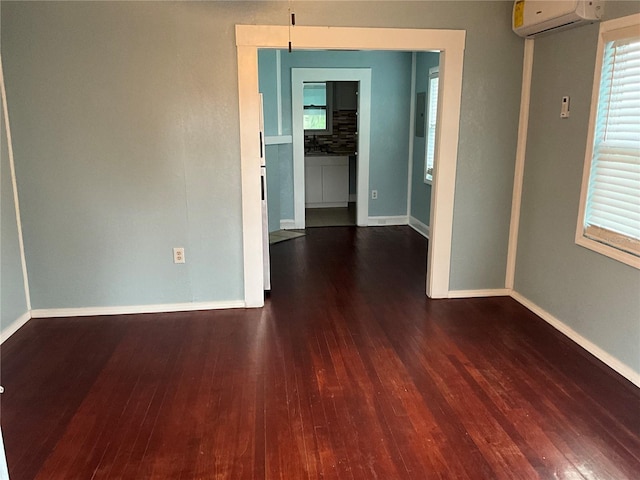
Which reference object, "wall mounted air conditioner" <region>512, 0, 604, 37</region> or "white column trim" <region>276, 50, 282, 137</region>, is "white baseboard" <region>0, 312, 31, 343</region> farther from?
"wall mounted air conditioner" <region>512, 0, 604, 37</region>

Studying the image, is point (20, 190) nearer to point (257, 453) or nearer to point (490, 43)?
point (257, 453)

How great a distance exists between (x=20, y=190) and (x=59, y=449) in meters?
2.05

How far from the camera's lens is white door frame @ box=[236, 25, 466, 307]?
11.4 ft

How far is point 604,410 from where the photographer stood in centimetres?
251

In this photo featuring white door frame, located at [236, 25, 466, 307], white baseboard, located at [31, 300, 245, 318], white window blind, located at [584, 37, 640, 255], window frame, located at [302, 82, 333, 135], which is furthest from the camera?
window frame, located at [302, 82, 333, 135]

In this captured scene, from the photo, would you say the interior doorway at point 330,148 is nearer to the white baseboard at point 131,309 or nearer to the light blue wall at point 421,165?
the light blue wall at point 421,165

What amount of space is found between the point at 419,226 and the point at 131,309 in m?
3.83

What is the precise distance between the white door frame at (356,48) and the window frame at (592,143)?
0.96m

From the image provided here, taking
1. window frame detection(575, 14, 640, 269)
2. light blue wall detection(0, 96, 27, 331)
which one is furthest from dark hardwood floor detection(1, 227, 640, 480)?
window frame detection(575, 14, 640, 269)

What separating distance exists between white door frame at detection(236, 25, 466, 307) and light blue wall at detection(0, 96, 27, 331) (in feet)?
5.22

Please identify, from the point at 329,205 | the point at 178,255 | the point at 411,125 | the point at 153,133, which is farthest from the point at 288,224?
the point at 153,133

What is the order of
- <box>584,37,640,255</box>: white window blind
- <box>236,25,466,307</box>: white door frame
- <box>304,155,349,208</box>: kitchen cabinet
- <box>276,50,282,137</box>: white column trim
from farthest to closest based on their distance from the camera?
<box>304,155,349,208</box>: kitchen cabinet, <box>276,50,282,137</box>: white column trim, <box>236,25,466,307</box>: white door frame, <box>584,37,640,255</box>: white window blind

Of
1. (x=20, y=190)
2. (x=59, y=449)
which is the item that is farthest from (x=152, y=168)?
(x=59, y=449)

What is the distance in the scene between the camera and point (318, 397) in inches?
104
